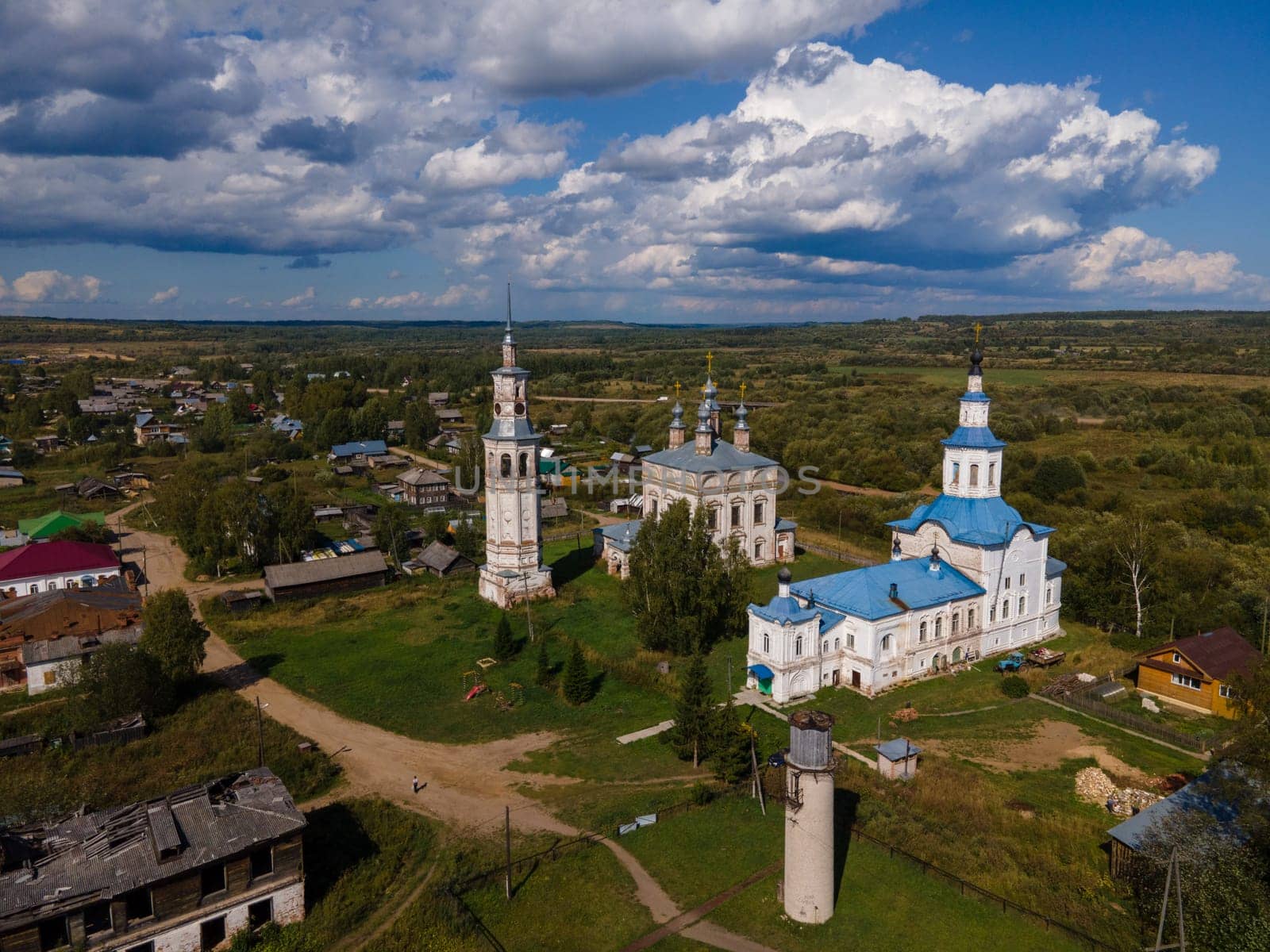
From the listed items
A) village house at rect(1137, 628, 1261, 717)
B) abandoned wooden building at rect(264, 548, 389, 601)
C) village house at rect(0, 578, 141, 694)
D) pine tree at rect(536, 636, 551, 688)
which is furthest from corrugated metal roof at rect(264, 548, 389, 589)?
village house at rect(1137, 628, 1261, 717)

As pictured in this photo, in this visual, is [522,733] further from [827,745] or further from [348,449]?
[348,449]

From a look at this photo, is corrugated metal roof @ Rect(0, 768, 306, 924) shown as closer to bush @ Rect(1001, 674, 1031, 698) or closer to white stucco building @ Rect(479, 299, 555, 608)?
white stucco building @ Rect(479, 299, 555, 608)

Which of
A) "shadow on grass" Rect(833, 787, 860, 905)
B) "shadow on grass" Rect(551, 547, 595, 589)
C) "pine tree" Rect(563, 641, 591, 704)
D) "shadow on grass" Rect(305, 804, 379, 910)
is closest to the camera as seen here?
"shadow on grass" Rect(305, 804, 379, 910)

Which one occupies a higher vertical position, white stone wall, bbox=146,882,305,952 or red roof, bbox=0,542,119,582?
red roof, bbox=0,542,119,582

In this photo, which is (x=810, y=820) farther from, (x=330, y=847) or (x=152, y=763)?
(x=152, y=763)

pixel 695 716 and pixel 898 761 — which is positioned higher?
pixel 695 716

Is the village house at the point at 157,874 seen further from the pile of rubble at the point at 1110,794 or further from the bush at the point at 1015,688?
the bush at the point at 1015,688

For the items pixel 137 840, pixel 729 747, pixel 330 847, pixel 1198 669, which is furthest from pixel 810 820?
pixel 1198 669
